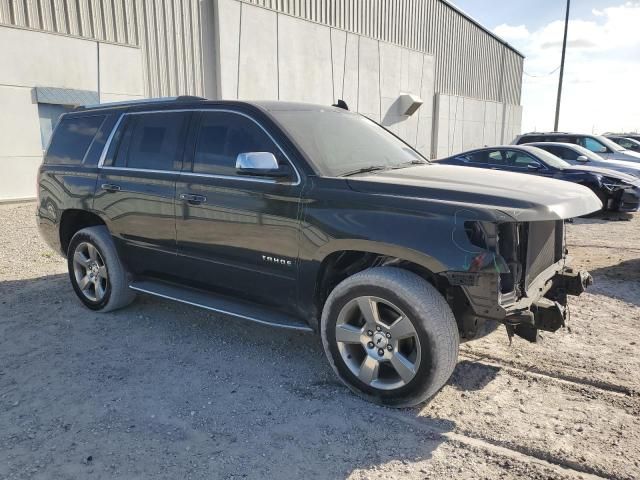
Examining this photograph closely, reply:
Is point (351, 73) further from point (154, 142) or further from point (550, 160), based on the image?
point (154, 142)

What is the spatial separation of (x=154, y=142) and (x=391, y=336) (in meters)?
→ 2.71

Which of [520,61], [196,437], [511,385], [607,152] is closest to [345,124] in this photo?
[511,385]

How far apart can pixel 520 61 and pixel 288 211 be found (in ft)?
126

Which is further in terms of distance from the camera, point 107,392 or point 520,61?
point 520,61

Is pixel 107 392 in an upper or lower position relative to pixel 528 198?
lower

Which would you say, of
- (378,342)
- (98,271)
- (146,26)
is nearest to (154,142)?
(98,271)

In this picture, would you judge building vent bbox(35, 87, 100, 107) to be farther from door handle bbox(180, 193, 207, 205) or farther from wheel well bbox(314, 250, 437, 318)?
wheel well bbox(314, 250, 437, 318)

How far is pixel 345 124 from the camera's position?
4355 millimetres

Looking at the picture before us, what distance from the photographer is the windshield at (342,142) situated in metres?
3.72

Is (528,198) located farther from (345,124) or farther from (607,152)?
(607,152)

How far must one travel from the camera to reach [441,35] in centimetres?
2634

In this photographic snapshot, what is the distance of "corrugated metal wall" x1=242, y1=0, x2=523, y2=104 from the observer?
1928 cm

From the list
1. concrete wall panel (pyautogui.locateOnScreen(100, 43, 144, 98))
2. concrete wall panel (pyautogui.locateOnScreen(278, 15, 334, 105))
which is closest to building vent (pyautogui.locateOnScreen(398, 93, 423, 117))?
concrete wall panel (pyautogui.locateOnScreen(278, 15, 334, 105))

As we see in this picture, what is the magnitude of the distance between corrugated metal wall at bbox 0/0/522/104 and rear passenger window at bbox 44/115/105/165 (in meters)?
7.70
